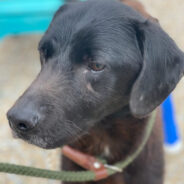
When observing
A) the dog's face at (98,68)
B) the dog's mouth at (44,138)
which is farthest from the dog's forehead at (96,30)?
the dog's mouth at (44,138)

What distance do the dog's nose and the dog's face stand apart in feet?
0.27

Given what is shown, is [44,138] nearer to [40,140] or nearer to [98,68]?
[40,140]

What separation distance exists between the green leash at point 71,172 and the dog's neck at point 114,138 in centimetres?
4

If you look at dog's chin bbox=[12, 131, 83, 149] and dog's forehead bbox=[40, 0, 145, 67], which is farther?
dog's forehead bbox=[40, 0, 145, 67]

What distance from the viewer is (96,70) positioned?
6.81 ft

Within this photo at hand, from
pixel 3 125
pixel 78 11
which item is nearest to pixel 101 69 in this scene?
pixel 78 11

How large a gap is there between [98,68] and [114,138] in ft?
1.79

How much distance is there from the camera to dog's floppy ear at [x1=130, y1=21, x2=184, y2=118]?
2086mm

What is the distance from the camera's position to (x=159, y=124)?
272cm

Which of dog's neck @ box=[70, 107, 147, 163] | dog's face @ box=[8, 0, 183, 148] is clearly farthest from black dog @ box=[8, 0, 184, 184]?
dog's neck @ box=[70, 107, 147, 163]

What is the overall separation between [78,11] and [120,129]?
69 cm

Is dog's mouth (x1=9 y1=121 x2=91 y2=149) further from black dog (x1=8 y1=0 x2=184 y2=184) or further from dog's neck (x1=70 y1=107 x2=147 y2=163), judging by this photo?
dog's neck (x1=70 y1=107 x2=147 y2=163)

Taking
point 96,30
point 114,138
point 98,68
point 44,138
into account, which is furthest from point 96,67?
point 114,138

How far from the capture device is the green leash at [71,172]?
2.02 metres
